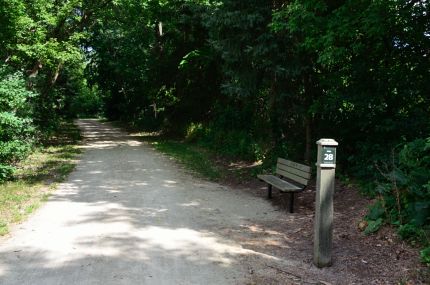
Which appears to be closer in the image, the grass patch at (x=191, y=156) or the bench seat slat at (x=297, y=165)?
the bench seat slat at (x=297, y=165)

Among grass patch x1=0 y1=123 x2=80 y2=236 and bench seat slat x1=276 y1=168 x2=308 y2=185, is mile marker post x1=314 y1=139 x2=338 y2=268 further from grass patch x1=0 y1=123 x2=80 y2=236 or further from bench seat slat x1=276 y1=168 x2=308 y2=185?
grass patch x1=0 y1=123 x2=80 y2=236

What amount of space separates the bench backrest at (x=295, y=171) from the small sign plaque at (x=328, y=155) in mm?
2339

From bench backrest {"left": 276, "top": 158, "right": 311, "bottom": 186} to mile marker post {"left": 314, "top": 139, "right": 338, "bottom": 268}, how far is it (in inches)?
91.9

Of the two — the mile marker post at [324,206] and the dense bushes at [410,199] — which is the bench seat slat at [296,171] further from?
the mile marker post at [324,206]

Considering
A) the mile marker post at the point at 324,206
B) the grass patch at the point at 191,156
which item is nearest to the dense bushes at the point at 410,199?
the mile marker post at the point at 324,206

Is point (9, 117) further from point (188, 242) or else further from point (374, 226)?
point (374, 226)

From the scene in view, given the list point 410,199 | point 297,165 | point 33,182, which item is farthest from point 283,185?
point 33,182

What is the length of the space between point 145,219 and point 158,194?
6.70 ft

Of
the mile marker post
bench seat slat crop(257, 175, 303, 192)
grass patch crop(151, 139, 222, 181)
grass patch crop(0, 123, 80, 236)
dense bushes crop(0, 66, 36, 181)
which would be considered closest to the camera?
the mile marker post

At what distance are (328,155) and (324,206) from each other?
676 millimetres

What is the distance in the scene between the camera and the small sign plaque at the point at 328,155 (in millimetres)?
5317

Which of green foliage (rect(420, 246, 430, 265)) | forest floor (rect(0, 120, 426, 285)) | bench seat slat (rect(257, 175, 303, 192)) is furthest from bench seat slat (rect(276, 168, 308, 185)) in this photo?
green foliage (rect(420, 246, 430, 265))

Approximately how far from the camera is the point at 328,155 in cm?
533

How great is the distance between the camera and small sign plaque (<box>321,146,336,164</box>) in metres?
5.32
